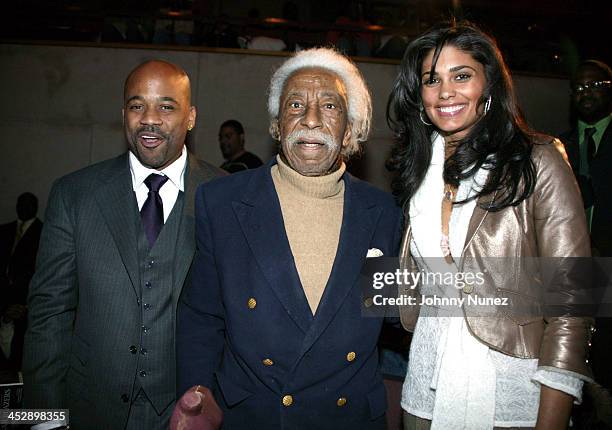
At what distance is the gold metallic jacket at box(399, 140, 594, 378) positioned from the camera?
1610 millimetres

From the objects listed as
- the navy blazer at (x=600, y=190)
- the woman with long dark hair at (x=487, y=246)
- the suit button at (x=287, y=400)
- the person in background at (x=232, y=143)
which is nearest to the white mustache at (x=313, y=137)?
the woman with long dark hair at (x=487, y=246)

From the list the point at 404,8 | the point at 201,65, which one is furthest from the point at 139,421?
the point at 404,8

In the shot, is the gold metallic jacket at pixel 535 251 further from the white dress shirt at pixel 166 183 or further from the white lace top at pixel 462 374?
the white dress shirt at pixel 166 183

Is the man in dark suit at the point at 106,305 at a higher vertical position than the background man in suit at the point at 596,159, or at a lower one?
lower

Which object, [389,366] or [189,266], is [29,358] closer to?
[189,266]

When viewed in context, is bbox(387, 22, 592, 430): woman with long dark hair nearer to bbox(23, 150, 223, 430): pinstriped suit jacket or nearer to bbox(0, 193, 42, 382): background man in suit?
bbox(23, 150, 223, 430): pinstriped suit jacket

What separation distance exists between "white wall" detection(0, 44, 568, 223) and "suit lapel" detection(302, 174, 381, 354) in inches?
183

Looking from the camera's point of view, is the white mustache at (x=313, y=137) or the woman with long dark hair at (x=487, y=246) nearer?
the woman with long dark hair at (x=487, y=246)

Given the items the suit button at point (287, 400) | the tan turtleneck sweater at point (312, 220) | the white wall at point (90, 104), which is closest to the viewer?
the suit button at point (287, 400)

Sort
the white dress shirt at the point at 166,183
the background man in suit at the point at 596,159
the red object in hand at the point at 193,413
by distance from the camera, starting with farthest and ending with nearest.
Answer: the background man in suit at the point at 596,159 → the white dress shirt at the point at 166,183 → the red object in hand at the point at 193,413

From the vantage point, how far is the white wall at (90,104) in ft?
22.1

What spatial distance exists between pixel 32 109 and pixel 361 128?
5.93m

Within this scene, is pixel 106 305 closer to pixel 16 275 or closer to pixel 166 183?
pixel 166 183

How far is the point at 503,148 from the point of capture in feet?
5.91
